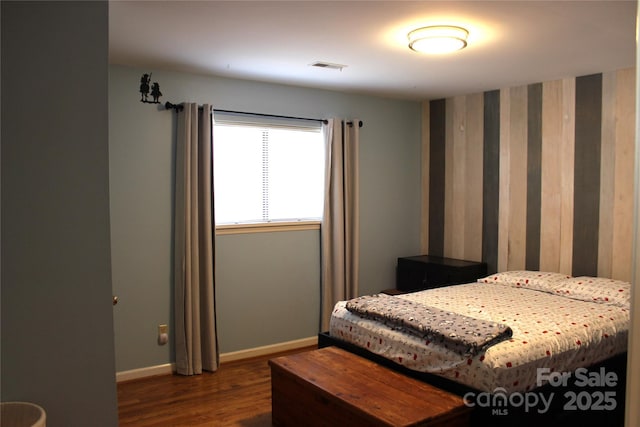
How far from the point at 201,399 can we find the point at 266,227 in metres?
1.53

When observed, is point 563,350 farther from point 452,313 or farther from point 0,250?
point 0,250

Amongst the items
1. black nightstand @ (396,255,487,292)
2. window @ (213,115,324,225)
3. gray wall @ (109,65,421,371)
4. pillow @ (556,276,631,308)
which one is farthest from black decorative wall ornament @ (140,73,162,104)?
pillow @ (556,276,631,308)

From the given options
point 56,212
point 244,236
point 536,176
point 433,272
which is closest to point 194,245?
point 244,236

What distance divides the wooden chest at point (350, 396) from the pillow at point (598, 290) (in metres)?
1.63

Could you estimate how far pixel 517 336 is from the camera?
2840 millimetres

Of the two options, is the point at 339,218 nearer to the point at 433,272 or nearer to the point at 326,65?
the point at 433,272

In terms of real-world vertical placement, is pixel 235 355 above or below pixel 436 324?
below

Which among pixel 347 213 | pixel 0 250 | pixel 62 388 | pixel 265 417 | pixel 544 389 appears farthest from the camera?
pixel 347 213

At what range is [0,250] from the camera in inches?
81.5

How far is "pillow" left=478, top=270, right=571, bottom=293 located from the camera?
13.2ft

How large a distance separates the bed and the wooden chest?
0.40ft

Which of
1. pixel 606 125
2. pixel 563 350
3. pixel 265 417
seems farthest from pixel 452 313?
pixel 606 125

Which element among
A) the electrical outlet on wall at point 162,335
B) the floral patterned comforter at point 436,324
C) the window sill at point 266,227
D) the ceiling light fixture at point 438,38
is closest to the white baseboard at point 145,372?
the electrical outlet on wall at point 162,335

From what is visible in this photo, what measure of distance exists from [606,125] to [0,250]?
13.4 ft
